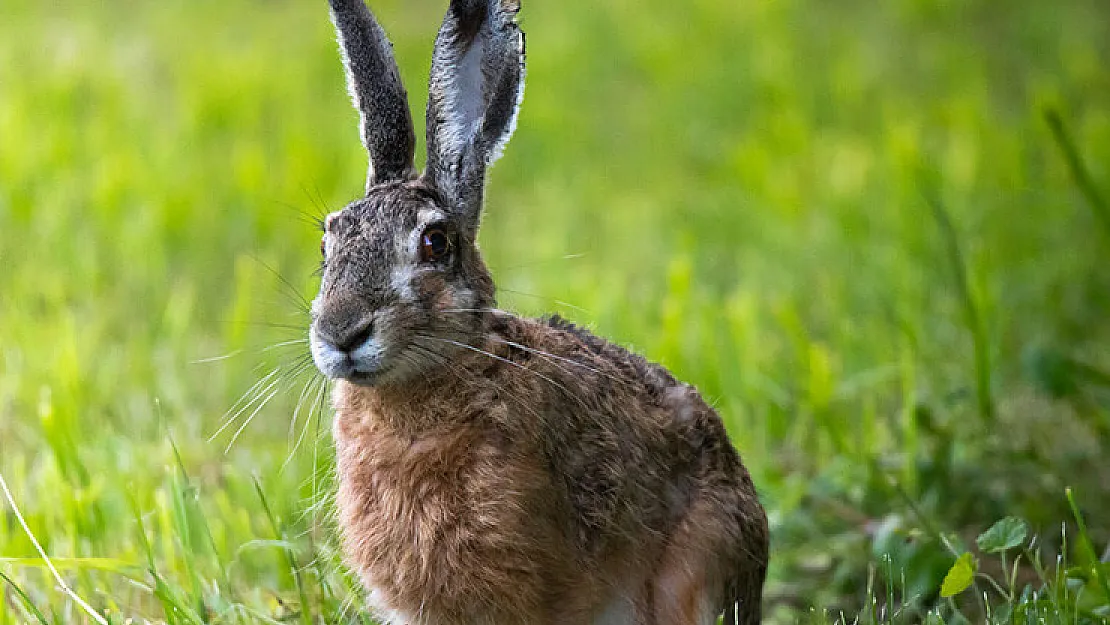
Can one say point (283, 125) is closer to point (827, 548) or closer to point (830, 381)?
point (830, 381)

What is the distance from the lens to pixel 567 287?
6480 mm

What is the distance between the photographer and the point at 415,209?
136 inches

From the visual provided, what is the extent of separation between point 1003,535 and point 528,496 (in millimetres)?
1223

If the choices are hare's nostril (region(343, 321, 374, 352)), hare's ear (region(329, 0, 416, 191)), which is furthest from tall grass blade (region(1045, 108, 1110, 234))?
hare's nostril (region(343, 321, 374, 352))

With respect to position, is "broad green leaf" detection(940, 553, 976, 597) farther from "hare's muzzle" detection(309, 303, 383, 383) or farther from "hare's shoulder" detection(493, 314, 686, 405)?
"hare's muzzle" detection(309, 303, 383, 383)

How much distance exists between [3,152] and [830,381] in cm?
407

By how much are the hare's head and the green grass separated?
515 millimetres

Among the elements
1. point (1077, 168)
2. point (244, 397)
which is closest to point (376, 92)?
point (244, 397)

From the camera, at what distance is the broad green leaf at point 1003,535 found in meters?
3.72

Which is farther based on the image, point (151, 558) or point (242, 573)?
point (242, 573)

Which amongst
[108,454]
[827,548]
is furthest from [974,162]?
[108,454]

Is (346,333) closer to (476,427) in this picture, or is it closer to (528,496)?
(476,427)

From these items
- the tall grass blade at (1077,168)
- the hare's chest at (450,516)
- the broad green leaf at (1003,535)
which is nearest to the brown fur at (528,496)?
the hare's chest at (450,516)

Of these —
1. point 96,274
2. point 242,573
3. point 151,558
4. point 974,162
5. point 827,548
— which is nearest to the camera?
point 151,558
